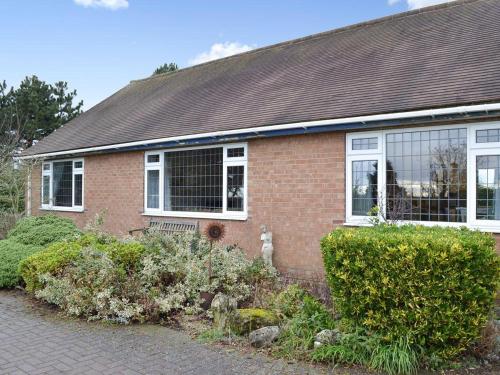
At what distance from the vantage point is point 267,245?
30.1ft

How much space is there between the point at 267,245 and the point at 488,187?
4108mm

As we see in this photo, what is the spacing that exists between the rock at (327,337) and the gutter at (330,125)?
12.6 ft

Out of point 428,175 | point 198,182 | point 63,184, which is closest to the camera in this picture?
point 428,175

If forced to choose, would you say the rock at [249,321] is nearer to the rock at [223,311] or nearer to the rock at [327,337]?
the rock at [223,311]


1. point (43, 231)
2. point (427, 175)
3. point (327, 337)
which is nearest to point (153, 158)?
point (43, 231)

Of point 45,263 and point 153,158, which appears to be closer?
point 45,263

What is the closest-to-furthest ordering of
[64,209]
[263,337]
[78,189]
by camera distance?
[263,337], [78,189], [64,209]

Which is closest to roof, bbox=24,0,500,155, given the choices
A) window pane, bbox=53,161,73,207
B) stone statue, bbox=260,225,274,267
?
window pane, bbox=53,161,73,207

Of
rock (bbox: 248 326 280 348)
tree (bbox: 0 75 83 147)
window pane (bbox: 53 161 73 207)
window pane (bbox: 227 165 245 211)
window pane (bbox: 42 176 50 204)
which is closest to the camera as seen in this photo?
rock (bbox: 248 326 280 348)

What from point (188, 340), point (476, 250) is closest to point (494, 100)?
point (476, 250)

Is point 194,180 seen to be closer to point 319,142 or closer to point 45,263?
point 319,142

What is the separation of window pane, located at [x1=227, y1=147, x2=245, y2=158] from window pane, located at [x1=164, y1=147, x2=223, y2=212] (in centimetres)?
28

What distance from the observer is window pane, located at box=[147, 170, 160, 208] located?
1216 cm

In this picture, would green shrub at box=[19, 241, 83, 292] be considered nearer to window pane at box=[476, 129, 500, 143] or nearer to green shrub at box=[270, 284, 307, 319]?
green shrub at box=[270, 284, 307, 319]
